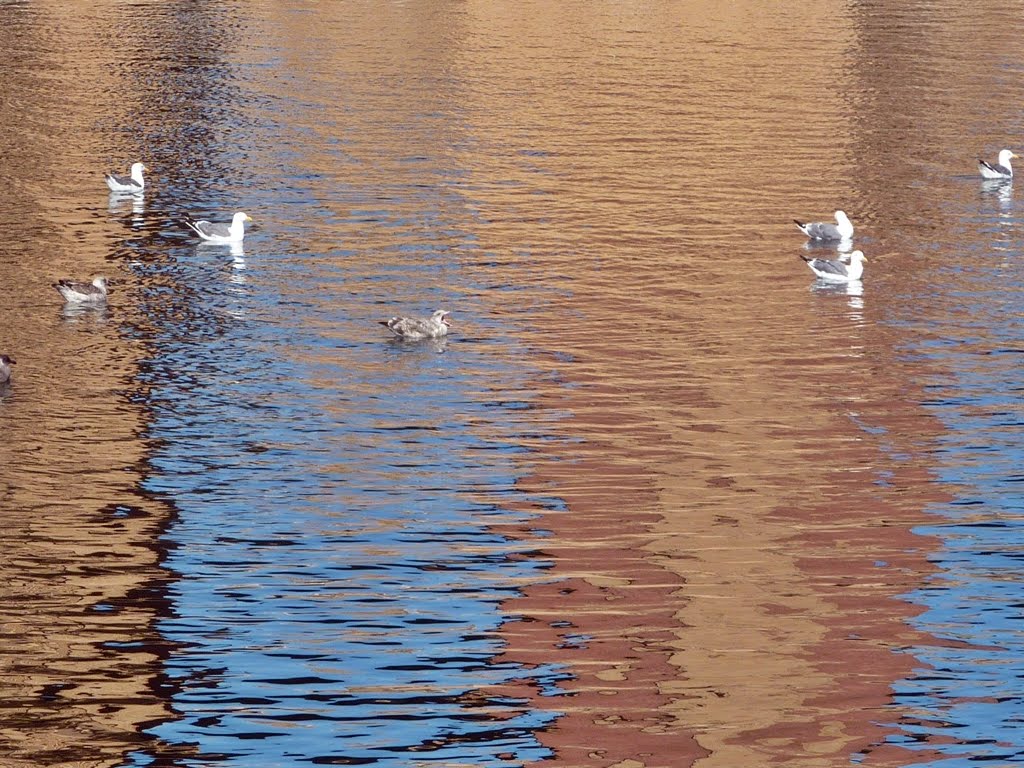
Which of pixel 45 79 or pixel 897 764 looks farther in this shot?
pixel 45 79

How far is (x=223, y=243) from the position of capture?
104 ft

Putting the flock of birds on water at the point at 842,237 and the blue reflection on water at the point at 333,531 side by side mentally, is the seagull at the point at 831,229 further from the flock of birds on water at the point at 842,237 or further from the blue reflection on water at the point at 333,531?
the blue reflection on water at the point at 333,531

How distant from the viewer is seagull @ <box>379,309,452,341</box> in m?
24.8

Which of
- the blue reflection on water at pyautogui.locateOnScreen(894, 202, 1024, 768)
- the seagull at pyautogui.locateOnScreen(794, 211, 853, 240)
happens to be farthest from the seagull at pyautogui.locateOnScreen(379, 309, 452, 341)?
the seagull at pyautogui.locateOnScreen(794, 211, 853, 240)

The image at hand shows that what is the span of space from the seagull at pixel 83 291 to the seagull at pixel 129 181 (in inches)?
403

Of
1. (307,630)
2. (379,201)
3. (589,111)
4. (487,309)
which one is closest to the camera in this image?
(307,630)

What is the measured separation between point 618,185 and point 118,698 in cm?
2544

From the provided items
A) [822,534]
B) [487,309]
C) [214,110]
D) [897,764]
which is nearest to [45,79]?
[214,110]

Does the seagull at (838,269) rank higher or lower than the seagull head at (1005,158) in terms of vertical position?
lower

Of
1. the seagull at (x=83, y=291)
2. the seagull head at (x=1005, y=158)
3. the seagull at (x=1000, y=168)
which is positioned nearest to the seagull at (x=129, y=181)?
the seagull at (x=83, y=291)

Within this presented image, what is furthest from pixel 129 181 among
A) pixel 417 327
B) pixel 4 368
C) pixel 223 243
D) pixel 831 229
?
pixel 4 368

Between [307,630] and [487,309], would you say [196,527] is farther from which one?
[487,309]

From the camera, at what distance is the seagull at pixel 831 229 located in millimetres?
31656

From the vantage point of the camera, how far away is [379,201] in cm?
3588
